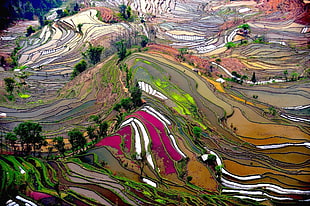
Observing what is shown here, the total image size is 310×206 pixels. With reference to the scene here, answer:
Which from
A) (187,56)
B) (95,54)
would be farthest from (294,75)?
(95,54)

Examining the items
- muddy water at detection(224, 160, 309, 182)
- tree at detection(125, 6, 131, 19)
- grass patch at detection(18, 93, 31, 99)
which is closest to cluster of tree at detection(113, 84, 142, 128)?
muddy water at detection(224, 160, 309, 182)

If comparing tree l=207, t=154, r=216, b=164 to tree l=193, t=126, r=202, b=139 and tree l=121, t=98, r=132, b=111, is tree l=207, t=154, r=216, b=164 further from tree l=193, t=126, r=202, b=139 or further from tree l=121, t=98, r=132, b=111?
tree l=121, t=98, r=132, b=111

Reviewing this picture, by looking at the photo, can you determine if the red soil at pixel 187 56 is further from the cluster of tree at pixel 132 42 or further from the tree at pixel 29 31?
the tree at pixel 29 31

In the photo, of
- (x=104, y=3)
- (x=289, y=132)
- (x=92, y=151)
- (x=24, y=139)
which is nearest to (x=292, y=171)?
(x=289, y=132)

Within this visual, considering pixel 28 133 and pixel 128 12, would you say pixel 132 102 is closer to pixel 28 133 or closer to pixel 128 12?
pixel 28 133

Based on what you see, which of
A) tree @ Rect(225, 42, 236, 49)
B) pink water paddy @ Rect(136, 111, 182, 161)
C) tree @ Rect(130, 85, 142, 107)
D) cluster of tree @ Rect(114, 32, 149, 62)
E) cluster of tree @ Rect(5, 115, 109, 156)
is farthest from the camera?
tree @ Rect(225, 42, 236, 49)

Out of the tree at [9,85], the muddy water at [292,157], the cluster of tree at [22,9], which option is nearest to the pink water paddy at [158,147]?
the muddy water at [292,157]

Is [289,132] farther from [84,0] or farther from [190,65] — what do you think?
[84,0]
